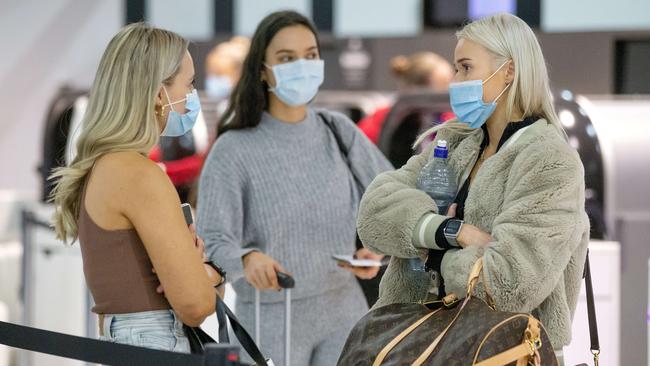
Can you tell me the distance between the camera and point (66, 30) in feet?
29.7

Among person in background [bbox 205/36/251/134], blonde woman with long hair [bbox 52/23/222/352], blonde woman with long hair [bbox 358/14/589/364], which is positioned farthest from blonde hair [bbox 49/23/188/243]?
person in background [bbox 205/36/251/134]

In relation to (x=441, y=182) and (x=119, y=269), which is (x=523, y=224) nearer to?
(x=441, y=182)

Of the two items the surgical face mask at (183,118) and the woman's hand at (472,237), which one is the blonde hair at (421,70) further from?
the woman's hand at (472,237)

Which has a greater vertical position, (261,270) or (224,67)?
(224,67)

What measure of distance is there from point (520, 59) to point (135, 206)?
30.2 inches

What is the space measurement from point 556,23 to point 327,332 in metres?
4.85

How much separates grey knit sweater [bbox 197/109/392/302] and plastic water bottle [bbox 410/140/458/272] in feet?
2.47

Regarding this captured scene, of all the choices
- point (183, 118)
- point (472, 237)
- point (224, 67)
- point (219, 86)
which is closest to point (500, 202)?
point (472, 237)

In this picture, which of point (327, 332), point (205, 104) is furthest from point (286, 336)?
point (205, 104)

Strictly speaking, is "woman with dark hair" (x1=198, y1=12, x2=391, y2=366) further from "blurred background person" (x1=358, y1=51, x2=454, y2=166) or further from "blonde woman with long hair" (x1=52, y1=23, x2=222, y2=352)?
"blurred background person" (x1=358, y1=51, x2=454, y2=166)

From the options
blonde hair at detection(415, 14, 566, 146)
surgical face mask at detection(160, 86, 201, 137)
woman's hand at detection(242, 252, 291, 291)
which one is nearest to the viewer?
blonde hair at detection(415, 14, 566, 146)

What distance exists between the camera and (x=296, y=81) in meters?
2.81

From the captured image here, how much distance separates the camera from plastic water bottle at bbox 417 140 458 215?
6.72ft

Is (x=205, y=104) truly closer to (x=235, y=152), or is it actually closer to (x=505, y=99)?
(x=235, y=152)
